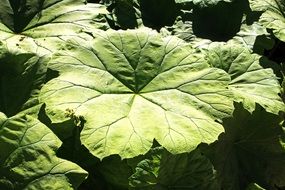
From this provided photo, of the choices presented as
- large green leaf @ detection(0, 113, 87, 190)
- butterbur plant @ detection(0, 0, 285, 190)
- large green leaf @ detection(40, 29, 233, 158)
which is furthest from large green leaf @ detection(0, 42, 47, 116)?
large green leaf @ detection(0, 113, 87, 190)

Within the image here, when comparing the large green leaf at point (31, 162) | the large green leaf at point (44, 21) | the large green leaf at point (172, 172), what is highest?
the large green leaf at point (44, 21)

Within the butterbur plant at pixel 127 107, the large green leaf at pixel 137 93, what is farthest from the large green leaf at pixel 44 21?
the large green leaf at pixel 137 93

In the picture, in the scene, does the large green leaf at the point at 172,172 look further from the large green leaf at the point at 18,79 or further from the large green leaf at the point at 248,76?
the large green leaf at the point at 18,79

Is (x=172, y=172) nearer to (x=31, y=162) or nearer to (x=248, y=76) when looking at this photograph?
(x=31, y=162)

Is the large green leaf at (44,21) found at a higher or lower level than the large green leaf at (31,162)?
higher

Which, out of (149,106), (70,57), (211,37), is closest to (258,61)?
(211,37)

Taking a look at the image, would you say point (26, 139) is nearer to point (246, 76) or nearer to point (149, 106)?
point (149, 106)

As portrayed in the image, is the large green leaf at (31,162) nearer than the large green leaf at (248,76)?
Yes

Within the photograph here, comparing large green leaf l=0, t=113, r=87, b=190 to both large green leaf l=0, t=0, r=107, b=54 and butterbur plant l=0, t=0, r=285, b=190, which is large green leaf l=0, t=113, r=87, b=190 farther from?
large green leaf l=0, t=0, r=107, b=54
